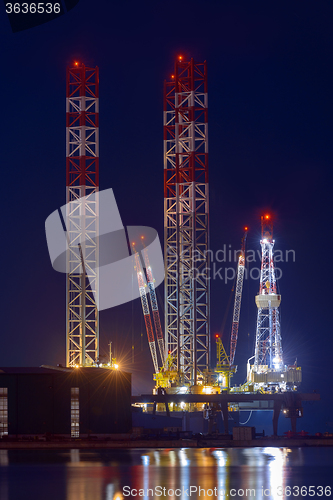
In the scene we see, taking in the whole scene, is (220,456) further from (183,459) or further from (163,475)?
(163,475)

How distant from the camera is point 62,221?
300 ft

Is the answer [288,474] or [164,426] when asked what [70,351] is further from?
[288,474]

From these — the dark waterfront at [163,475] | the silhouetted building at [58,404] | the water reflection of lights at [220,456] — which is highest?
the silhouetted building at [58,404]

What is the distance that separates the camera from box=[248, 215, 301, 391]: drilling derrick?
10425 centimetres

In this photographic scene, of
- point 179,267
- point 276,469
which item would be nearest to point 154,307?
point 179,267

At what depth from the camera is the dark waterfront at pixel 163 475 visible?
31.6 meters

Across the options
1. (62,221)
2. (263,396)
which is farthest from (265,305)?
(62,221)

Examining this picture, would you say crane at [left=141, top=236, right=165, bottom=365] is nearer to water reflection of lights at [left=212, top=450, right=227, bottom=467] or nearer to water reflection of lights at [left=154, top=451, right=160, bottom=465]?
water reflection of lights at [left=212, top=450, right=227, bottom=467]

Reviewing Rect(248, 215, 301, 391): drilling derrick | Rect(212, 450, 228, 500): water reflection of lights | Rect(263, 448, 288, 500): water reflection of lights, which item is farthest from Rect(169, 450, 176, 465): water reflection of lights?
Rect(248, 215, 301, 391): drilling derrick

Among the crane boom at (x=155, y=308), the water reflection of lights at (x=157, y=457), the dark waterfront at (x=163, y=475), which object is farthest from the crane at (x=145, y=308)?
the dark waterfront at (x=163, y=475)

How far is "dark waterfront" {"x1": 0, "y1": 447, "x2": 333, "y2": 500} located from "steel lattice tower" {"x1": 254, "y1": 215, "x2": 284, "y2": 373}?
54.1 meters

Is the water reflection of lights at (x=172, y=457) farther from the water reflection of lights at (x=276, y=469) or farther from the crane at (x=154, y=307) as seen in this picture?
the crane at (x=154, y=307)

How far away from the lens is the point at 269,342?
10900cm

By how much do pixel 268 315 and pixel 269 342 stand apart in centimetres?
415
